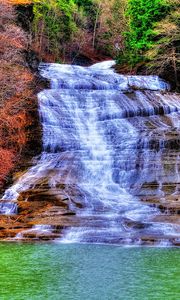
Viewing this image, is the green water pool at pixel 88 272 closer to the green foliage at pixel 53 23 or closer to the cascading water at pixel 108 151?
the cascading water at pixel 108 151

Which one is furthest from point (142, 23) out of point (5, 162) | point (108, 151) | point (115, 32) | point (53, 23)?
point (5, 162)

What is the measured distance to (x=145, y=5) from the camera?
38.2 m

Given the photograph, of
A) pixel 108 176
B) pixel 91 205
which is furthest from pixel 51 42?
pixel 91 205

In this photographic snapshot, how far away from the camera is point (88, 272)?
416 inches

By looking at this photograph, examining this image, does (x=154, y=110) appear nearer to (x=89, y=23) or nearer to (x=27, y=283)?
(x=27, y=283)

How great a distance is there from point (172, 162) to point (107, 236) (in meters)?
7.59

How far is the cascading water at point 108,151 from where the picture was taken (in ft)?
55.2

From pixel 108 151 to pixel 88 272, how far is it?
14232 millimetres

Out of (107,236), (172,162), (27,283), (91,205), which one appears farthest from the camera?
(172,162)

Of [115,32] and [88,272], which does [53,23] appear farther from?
[88,272]

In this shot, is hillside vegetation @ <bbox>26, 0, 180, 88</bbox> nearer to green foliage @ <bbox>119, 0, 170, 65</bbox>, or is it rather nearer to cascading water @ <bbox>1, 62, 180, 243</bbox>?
green foliage @ <bbox>119, 0, 170, 65</bbox>

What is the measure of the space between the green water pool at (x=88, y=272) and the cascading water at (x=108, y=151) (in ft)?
6.17

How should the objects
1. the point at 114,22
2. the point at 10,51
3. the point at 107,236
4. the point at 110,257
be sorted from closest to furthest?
the point at 110,257 < the point at 107,236 < the point at 10,51 < the point at 114,22

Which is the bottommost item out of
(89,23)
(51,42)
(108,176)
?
(108,176)
